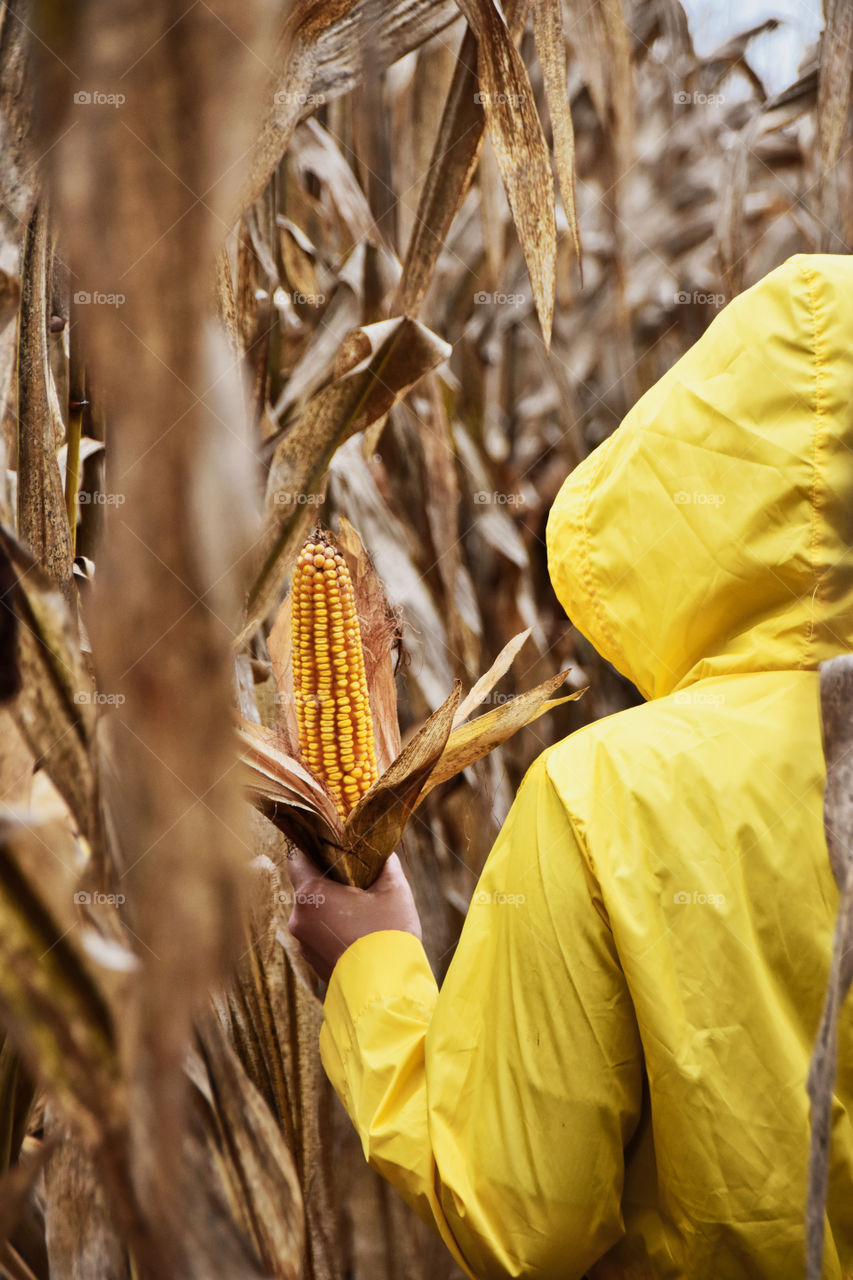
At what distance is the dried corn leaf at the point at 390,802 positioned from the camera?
69 cm

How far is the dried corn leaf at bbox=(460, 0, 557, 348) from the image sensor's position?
0.76 metres

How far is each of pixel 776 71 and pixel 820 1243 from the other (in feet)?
5.46

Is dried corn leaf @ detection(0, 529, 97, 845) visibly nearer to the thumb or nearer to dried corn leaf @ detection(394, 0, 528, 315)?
the thumb

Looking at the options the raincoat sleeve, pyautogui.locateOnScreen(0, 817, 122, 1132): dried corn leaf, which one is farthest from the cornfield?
the raincoat sleeve

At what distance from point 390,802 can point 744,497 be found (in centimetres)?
35

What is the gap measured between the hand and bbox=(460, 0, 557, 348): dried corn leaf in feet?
1.68

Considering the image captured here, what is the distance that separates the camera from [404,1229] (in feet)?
3.34

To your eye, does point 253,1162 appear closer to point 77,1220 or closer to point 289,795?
point 77,1220

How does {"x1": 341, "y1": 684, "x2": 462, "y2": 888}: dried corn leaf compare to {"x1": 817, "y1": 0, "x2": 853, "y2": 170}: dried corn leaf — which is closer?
{"x1": 341, "y1": 684, "x2": 462, "y2": 888}: dried corn leaf

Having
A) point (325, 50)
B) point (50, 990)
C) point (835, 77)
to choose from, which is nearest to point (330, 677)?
point (50, 990)

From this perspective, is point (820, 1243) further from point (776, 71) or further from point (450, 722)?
point (776, 71)

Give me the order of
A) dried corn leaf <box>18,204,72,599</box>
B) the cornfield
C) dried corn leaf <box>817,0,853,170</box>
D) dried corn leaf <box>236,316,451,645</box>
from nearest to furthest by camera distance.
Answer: the cornfield
dried corn leaf <box>18,204,72,599</box>
dried corn leaf <box>236,316,451,645</box>
dried corn leaf <box>817,0,853,170</box>

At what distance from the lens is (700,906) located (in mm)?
557

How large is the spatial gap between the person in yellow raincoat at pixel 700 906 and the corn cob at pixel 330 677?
215 millimetres
